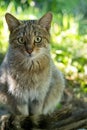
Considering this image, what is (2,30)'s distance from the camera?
670 cm

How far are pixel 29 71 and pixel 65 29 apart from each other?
3.16 m

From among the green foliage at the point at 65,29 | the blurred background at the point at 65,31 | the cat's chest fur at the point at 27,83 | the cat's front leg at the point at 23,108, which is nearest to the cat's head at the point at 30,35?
the cat's chest fur at the point at 27,83

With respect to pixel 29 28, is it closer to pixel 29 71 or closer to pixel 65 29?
pixel 29 71

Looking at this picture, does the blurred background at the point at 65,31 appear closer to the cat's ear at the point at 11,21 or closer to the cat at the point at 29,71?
the cat at the point at 29,71

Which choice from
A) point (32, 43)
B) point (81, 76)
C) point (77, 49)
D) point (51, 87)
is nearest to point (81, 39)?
point (77, 49)

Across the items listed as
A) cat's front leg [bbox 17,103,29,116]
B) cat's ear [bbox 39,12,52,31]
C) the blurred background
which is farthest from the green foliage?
cat's ear [bbox 39,12,52,31]

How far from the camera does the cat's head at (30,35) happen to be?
3.67m

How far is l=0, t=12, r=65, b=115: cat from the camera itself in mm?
3734

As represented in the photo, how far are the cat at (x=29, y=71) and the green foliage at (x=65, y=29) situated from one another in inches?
72.5

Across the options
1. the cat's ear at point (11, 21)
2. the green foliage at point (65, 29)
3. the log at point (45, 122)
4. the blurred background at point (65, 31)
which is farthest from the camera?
the green foliage at point (65, 29)

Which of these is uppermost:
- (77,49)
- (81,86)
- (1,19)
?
(1,19)

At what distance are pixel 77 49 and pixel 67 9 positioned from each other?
1.06 metres

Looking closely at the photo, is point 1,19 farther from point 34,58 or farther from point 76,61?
point 34,58

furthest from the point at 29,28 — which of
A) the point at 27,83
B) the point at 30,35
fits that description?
the point at 27,83
